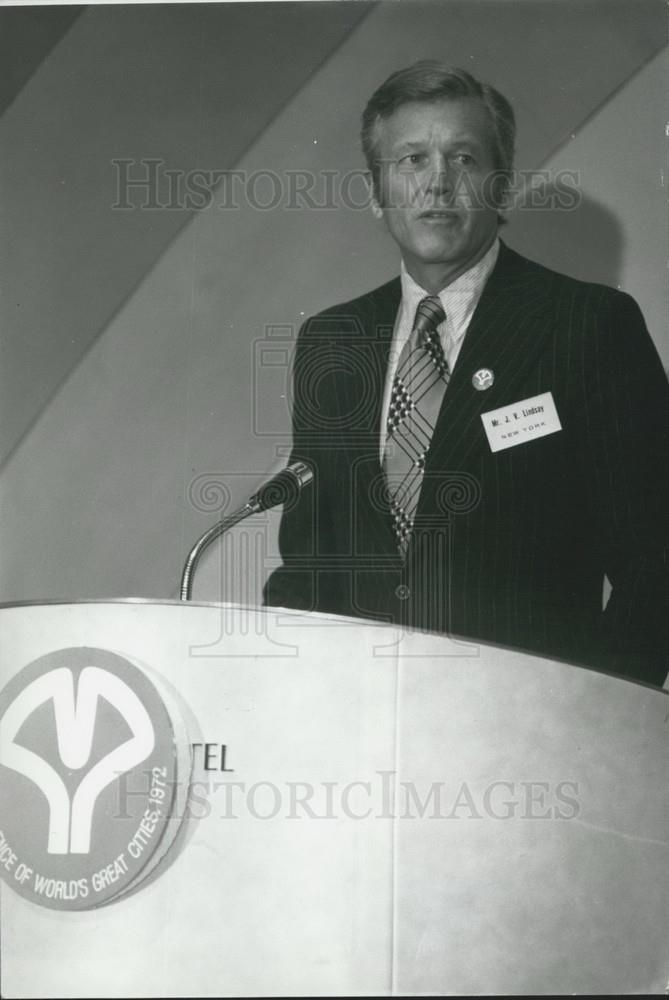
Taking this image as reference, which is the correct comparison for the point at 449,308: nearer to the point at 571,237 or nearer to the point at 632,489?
the point at 571,237

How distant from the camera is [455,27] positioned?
93.8 inches

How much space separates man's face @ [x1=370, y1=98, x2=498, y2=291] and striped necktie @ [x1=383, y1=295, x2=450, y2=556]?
120mm

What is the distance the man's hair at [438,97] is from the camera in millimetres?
2340

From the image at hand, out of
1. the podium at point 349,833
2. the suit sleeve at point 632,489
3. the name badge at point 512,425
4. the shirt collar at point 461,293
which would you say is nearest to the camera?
the podium at point 349,833

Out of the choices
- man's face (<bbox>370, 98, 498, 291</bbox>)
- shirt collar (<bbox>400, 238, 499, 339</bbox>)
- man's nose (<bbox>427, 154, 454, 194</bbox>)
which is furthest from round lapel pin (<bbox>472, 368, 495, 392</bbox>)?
man's nose (<bbox>427, 154, 454, 194</bbox>)

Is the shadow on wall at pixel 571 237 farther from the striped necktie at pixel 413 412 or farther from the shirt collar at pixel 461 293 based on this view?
the striped necktie at pixel 413 412

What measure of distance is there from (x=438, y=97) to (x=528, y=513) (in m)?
0.90

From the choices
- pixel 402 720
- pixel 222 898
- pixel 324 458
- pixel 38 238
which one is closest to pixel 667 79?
pixel 324 458

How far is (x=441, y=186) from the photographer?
2309 millimetres

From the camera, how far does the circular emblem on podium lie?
142cm

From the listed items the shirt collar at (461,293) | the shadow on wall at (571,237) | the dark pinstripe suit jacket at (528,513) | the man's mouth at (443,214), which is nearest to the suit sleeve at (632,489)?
the dark pinstripe suit jacket at (528,513)

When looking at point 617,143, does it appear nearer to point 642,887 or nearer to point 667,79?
point 667,79

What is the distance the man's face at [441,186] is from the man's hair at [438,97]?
0.02 meters

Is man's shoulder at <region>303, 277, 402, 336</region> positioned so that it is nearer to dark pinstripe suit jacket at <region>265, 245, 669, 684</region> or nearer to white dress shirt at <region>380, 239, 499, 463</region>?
white dress shirt at <region>380, 239, 499, 463</region>
